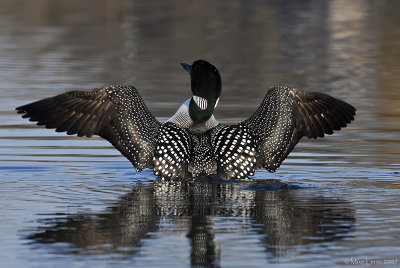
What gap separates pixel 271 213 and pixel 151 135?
5.96ft

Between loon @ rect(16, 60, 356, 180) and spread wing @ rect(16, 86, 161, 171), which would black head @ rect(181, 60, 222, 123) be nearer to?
loon @ rect(16, 60, 356, 180)

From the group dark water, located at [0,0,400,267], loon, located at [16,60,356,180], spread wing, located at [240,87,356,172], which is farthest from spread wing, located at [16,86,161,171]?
spread wing, located at [240,87,356,172]

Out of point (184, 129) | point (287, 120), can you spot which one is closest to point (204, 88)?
point (184, 129)

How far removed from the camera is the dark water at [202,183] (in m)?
6.36

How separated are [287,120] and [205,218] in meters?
2.24

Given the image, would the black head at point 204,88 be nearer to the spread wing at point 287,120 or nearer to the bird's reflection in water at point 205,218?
the spread wing at point 287,120

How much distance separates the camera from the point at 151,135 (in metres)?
9.01

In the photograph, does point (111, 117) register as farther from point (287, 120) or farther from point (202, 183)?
point (287, 120)

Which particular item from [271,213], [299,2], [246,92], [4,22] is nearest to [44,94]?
[246,92]

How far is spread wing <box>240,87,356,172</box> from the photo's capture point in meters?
9.19

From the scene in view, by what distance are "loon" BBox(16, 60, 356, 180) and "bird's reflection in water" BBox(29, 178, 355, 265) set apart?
0.19 m

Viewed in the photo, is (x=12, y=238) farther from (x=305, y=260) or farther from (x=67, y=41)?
(x=67, y=41)

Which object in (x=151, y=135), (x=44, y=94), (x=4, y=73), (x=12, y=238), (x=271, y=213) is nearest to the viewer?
(x=12, y=238)

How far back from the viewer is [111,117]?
9086 mm
